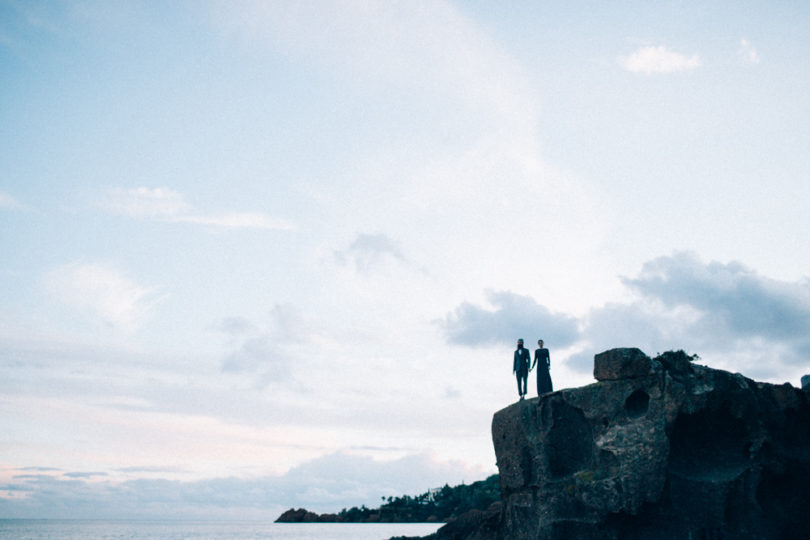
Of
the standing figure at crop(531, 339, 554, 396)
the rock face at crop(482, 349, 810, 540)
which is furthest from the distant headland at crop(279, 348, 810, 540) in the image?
the standing figure at crop(531, 339, 554, 396)

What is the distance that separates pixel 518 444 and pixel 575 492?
266cm

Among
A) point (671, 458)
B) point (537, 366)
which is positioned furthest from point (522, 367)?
point (671, 458)

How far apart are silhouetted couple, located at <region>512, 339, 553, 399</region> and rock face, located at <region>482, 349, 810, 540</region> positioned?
173 cm

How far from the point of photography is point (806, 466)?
1916cm

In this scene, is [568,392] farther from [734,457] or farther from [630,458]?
[734,457]

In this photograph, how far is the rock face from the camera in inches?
715

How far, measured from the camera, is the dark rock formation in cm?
1816

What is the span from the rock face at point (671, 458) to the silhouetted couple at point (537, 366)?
68.2 inches

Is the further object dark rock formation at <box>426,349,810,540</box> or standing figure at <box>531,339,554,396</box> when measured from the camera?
standing figure at <box>531,339,554,396</box>

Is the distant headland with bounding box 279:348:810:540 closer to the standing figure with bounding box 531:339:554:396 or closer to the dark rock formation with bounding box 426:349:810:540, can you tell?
the dark rock formation with bounding box 426:349:810:540

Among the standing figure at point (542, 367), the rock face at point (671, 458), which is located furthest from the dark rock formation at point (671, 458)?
the standing figure at point (542, 367)

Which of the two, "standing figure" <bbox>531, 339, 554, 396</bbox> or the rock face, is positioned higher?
"standing figure" <bbox>531, 339, 554, 396</bbox>

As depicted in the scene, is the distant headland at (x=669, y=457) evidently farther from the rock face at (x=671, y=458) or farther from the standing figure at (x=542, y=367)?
the standing figure at (x=542, y=367)

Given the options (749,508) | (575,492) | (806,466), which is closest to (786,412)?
(806,466)
